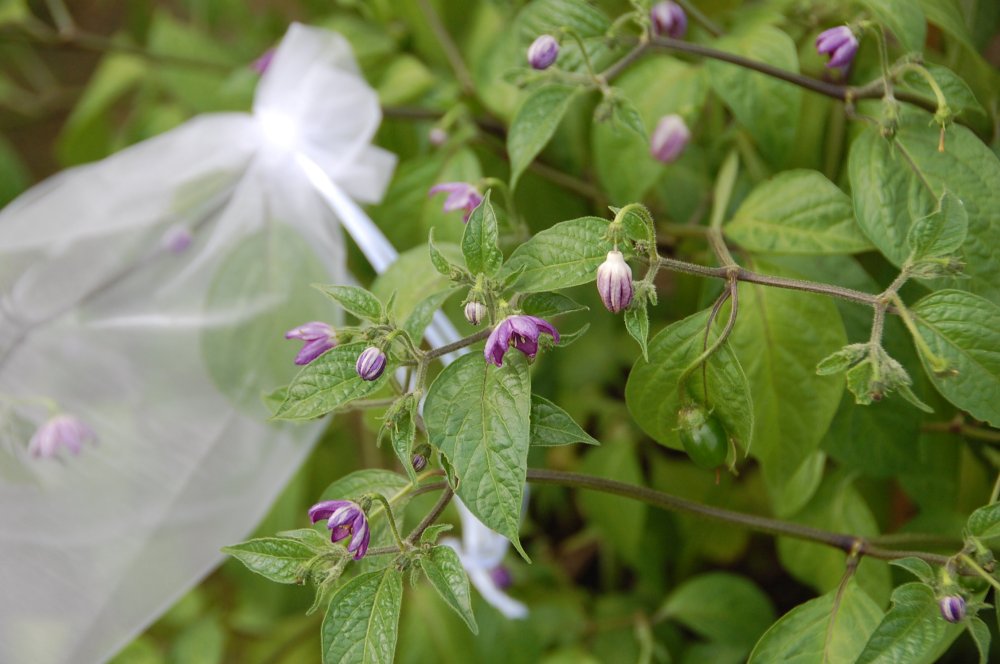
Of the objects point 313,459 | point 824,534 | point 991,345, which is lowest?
point 313,459

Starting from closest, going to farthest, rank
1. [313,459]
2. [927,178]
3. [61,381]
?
[927,178] < [61,381] < [313,459]

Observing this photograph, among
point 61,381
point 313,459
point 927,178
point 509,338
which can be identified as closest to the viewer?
point 509,338

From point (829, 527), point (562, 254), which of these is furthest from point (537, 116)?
point (829, 527)

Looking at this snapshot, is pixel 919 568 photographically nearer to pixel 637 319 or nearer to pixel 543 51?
pixel 637 319

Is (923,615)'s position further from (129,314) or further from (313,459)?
(313,459)

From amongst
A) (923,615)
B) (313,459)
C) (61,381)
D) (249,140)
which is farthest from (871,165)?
(313,459)

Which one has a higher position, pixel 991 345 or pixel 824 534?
pixel 991 345

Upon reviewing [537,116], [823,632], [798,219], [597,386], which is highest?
[537,116]
